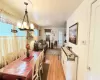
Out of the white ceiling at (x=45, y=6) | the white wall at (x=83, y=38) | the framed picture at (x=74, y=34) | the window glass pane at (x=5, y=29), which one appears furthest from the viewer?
the framed picture at (x=74, y=34)

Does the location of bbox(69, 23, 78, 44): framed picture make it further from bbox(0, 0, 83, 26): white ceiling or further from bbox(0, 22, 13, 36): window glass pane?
bbox(0, 22, 13, 36): window glass pane

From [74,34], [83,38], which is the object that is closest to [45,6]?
[74,34]

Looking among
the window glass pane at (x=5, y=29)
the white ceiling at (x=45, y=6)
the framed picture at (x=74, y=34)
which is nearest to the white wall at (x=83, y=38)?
the white ceiling at (x=45, y=6)

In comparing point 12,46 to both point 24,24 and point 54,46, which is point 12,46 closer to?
point 24,24

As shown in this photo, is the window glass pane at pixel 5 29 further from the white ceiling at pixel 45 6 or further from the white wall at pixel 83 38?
the white wall at pixel 83 38

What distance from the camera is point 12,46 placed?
2881 millimetres

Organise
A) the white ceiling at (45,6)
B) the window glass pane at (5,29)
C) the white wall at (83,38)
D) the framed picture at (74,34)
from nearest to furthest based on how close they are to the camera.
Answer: the white wall at (83,38)
the white ceiling at (45,6)
the window glass pane at (5,29)
the framed picture at (74,34)

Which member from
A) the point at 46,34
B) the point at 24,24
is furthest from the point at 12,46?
the point at 46,34

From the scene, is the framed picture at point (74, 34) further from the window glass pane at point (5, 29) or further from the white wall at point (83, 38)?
the window glass pane at point (5, 29)

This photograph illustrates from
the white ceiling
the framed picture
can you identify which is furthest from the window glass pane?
the framed picture

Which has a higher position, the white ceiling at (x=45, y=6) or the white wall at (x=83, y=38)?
the white ceiling at (x=45, y=6)

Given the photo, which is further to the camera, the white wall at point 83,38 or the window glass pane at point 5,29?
the window glass pane at point 5,29

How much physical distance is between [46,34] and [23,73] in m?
7.68

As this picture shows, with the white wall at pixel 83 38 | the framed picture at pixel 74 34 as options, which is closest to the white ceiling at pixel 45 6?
the white wall at pixel 83 38
